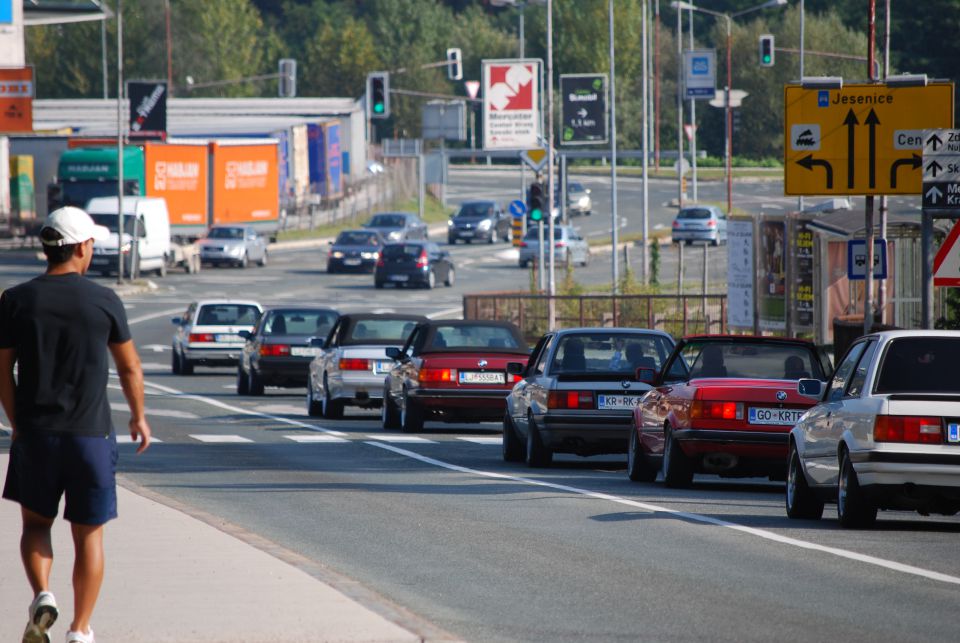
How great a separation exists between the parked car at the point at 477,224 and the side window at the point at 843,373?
7326 centimetres

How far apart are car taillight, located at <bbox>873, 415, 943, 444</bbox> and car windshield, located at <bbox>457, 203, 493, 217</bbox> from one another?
7523 centimetres

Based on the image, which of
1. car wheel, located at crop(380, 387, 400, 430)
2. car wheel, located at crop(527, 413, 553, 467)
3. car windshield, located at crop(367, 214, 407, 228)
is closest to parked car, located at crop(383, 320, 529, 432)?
car wheel, located at crop(380, 387, 400, 430)

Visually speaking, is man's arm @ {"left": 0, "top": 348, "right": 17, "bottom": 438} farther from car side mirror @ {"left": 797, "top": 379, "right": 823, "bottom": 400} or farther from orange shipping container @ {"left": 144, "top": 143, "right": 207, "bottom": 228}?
orange shipping container @ {"left": 144, "top": 143, "right": 207, "bottom": 228}

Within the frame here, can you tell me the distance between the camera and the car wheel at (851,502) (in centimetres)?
1271

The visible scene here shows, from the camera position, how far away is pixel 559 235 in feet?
239

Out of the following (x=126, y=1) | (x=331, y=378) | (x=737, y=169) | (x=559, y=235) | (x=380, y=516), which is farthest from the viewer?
(x=126, y=1)

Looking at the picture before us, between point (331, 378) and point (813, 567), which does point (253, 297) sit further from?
point (813, 567)

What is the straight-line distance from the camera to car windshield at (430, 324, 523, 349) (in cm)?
2355

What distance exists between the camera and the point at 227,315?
37.8 metres

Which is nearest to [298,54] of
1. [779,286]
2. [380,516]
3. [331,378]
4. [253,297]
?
[253,297]

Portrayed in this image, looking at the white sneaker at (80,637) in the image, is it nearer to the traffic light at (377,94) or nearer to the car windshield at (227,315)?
the car windshield at (227,315)

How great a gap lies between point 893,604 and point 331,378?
17.2 metres

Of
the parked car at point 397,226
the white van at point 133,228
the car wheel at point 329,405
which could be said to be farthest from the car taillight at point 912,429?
the parked car at point 397,226

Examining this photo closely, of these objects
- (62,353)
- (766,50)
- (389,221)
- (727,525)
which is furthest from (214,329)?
(766,50)
